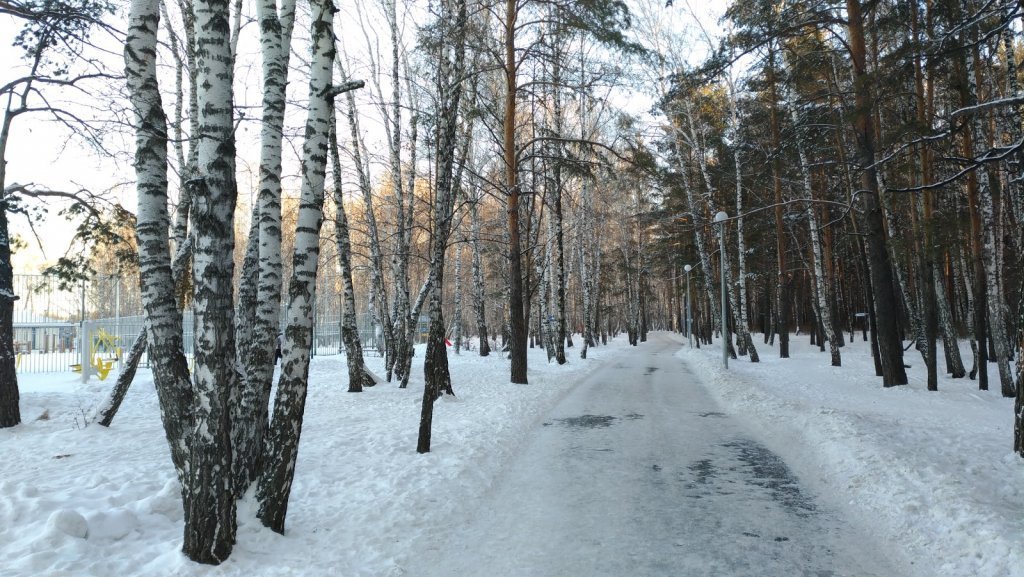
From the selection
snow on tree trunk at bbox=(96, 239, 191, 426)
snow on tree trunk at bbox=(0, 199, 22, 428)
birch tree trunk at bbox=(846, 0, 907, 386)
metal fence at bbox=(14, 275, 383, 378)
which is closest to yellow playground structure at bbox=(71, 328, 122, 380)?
metal fence at bbox=(14, 275, 383, 378)

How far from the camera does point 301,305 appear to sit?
4797 mm

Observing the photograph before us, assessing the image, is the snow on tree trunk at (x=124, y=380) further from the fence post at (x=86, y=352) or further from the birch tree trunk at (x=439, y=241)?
the fence post at (x=86, y=352)

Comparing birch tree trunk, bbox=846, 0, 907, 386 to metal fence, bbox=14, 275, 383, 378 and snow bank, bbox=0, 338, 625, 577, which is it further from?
metal fence, bbox=14, 275, 383, 378

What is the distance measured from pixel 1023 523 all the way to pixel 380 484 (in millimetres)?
5556

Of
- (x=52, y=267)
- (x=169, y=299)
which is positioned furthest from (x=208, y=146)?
(x=52, y=267)

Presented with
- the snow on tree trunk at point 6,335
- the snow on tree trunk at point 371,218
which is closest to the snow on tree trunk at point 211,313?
the snow on tree trunk at point 6,335

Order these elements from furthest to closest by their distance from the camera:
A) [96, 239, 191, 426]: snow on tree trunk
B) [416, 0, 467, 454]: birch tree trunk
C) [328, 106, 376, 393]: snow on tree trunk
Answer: [328, 106, 376, 393]: snow on tree trunk, [96, 239, 191, 426]: snow on tree trunk, [416, 0, 467, 454]: birch tree trunk

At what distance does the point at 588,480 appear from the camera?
611 cm

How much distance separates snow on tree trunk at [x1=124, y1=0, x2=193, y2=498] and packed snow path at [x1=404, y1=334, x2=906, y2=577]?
85.7 inches

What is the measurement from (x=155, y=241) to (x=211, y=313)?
116 cm

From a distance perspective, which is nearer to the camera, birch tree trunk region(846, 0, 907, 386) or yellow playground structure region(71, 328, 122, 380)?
birch tree trunk region(846, 0, 907, 386)

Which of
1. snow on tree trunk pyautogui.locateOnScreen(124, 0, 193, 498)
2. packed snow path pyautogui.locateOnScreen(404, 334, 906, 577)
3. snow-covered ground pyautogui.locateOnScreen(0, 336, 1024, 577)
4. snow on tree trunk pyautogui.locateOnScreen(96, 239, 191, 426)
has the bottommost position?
packed snow path pyautogui.locateOnScreen(404, 334, 906, 577)

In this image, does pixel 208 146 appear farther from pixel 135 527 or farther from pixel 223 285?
pixel 135 527

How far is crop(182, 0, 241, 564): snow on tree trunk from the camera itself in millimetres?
3768
